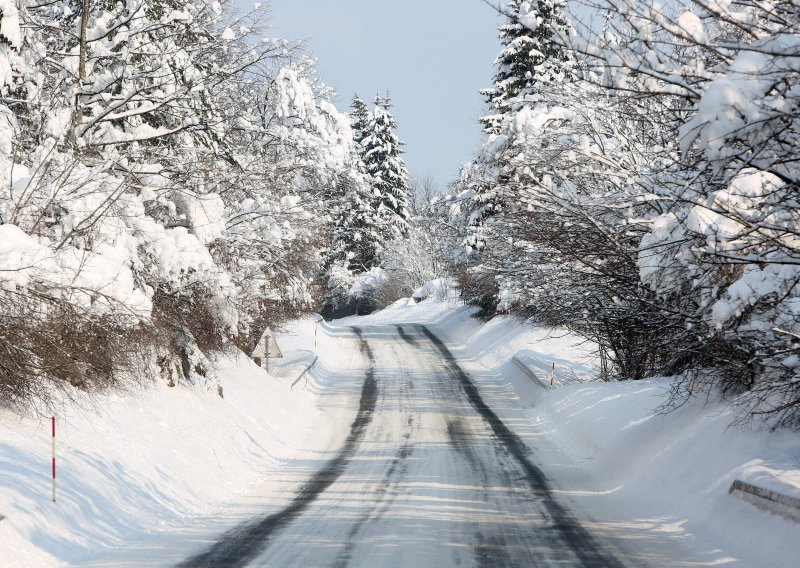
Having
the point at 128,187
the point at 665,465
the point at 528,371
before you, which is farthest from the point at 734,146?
the point at 528,371

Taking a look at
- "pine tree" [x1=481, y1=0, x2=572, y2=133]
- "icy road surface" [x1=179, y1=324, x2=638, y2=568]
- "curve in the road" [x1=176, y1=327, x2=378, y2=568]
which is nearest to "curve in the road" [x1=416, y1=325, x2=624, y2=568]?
"icy road surface" [x1=179, y1=324, x2=638, y2=568]

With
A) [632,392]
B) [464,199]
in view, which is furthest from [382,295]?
[632,392]

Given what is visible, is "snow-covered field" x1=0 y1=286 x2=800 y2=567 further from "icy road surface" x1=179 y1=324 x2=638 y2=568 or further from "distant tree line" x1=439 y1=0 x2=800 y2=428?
"distant tree line" x1=439 y1=0 x2=800 y2=428

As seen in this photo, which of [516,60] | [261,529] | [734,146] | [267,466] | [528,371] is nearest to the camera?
[734,146]

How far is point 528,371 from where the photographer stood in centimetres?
2614

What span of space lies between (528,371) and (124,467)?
1730 cm

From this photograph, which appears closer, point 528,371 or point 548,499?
point 548,499

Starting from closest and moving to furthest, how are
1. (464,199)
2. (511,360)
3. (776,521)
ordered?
(776,521), (511,360), (464,199)

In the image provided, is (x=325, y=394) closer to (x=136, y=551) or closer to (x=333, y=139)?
(x=333, y=139)

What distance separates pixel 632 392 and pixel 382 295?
53.4 meters

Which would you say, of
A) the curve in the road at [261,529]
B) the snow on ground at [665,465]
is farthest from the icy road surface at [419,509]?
the snow on ground at [665,465]

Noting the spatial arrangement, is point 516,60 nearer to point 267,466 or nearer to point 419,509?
point 267,466

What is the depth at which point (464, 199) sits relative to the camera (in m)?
37.7

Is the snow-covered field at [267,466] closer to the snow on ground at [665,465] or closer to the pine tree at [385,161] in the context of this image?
the snow on ground at [665,465]
